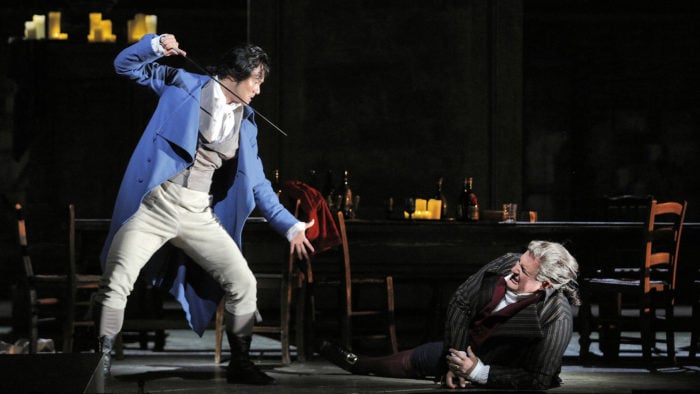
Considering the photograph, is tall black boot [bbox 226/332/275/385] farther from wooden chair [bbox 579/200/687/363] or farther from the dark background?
the dark background

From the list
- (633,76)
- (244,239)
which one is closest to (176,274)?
(244,239)

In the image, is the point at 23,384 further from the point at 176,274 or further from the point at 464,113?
the point at 464,113

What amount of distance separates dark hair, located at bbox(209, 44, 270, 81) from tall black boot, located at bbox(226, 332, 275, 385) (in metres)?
1.24

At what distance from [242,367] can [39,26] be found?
6.57 m

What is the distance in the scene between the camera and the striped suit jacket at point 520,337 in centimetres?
435

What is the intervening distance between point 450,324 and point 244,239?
2.94 metres

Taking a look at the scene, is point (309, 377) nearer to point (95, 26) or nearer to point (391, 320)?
point (391, 320)

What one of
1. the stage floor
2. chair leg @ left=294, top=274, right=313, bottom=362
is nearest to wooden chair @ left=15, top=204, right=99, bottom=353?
the stage floor

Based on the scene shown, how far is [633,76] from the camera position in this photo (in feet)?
38.0

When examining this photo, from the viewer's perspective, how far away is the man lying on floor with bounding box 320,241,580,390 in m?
4.34

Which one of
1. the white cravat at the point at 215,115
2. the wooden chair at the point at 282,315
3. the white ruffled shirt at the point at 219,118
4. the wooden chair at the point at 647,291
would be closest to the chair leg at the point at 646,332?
the wooden chair at the point at 647,291

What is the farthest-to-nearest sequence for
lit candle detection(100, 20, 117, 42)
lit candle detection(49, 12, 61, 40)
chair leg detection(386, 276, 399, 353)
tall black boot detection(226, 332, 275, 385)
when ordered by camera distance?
lit candle detection(100, 20, 117, 42)
lit candle detection(49, 12, 61, 40)
chair leg detection(386, 276, 399, 353)
tall black boot detection(226, 332, 275, 385)

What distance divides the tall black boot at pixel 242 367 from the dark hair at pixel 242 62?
1241 mm

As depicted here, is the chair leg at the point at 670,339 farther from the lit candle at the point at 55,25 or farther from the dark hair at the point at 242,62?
the lit candle at the point at 55,25
